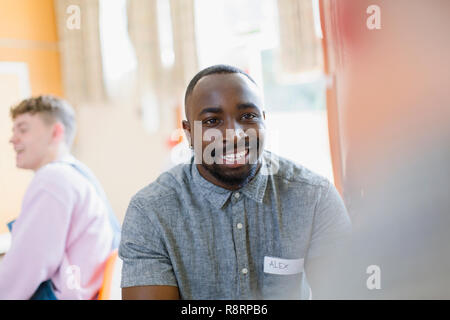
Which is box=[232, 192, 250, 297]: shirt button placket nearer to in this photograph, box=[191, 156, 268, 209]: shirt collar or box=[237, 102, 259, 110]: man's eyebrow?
box=[191, 156, 268, 209]: shirt collar

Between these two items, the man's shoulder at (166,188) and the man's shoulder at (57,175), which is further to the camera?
the man's shoulder at (57,175)

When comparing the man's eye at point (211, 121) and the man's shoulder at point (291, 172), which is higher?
the man's eye at point (211, 121)

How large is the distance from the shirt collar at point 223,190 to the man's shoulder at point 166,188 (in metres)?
0.03

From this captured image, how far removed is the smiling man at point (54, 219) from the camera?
956 millimetres

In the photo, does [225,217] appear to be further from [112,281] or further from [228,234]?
[112,281]

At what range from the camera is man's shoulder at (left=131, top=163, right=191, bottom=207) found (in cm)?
82

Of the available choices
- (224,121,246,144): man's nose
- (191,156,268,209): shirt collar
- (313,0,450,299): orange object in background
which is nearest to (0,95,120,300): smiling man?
(191,156,268,209): shirt collar

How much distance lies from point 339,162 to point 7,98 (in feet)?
2.87

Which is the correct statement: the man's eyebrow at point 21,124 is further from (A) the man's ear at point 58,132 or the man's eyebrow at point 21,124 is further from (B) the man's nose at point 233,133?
(B) the man's nose at point 233,133

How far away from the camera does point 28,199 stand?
3.19ft

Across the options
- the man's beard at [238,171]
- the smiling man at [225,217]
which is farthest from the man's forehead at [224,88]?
the man's beard at [238,171]

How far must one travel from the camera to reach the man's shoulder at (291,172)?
2.83 ft

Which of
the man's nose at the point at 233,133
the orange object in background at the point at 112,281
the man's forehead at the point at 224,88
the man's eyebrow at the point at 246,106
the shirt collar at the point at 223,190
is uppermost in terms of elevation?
the man's forehead at the point at 224,88
